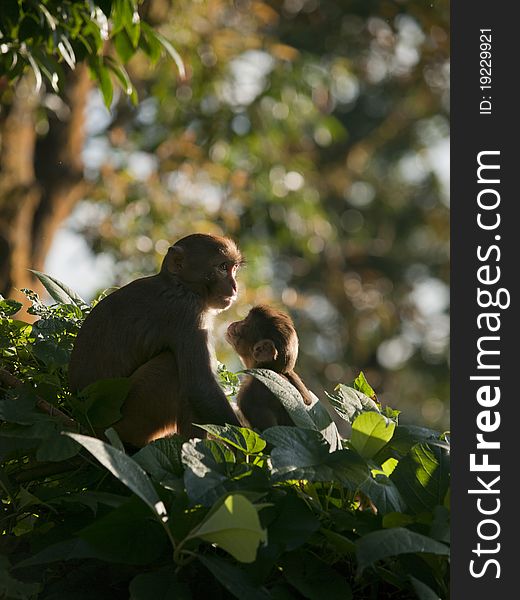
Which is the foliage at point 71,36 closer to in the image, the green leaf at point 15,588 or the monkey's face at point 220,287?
the monkey's face at point 220,287

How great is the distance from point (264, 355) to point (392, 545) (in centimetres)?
220

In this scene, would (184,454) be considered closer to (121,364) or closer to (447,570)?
(447,570)

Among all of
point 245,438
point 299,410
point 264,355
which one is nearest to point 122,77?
point 264,355

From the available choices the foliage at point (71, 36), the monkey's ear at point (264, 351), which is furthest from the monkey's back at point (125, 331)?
the foliage at point (71, 36)

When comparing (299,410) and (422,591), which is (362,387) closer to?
(299,410)

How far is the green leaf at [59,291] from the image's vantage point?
3758 mm

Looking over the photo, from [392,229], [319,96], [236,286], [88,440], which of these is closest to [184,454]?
[88,440]

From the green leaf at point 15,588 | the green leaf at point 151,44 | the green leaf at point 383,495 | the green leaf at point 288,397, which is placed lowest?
the green leaf at point 15,588

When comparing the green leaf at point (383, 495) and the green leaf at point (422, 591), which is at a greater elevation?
the green leaf at point (383, 495)

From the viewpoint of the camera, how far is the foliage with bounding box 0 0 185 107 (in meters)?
4.58

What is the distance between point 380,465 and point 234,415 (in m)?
1.24

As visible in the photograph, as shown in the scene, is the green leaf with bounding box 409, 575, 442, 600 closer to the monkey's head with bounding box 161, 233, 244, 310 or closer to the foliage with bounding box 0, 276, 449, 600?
the foliage with bounding box 0, 276, 449, 600

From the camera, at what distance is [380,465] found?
2.65 meters

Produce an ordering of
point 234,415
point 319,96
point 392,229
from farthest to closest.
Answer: point 392,229
point 319,96
point 234,415
